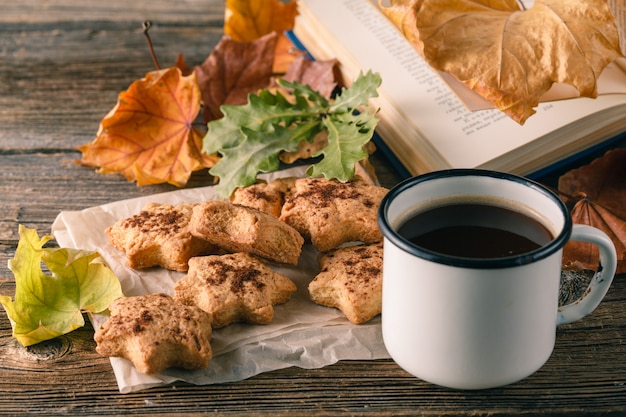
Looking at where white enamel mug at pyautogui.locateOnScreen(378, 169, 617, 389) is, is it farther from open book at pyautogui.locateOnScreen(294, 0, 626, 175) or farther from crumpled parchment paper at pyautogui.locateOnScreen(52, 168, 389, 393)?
open book at pyautogui.locateOnScreen(294, 0, 626, 175)

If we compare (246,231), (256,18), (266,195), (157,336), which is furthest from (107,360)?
(256,18)

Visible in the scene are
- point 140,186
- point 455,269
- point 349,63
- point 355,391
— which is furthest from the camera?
point 349,63

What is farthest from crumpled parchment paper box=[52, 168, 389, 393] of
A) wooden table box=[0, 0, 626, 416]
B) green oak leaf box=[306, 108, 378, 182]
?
green oak leaf box=[306, 108, 378, 182]

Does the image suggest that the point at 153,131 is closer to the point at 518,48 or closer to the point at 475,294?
the point at 518,48

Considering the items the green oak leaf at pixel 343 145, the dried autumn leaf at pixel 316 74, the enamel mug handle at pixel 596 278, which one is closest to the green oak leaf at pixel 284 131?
the green oak leaf at pixel 343 145

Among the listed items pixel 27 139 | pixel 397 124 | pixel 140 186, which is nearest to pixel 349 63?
pixel 397 124

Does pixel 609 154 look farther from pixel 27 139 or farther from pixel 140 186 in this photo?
pixel 27 139
